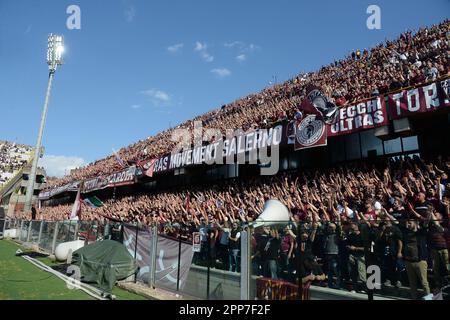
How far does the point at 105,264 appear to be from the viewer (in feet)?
32.3

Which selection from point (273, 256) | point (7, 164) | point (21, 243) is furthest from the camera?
point (7, 164)

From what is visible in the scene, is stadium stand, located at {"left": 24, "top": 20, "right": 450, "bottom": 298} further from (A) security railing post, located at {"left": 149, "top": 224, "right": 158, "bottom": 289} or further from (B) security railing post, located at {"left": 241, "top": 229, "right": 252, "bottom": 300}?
(A) security railing post, located at {"left": 149, "top": 224, "right": 158, "bottom": 289}

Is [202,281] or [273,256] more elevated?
[273,256]

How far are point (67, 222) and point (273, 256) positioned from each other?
509 inches

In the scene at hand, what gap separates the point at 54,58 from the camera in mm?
36375

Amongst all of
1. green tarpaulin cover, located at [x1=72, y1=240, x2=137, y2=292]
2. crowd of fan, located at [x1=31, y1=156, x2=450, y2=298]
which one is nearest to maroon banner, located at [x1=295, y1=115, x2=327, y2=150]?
crowd of fan, located at [x1=31, y1=156, x2=450, y2=298]

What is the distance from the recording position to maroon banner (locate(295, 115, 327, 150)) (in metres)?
13.2

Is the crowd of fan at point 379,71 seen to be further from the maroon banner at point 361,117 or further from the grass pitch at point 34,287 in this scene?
the grass pitch at point 34,287

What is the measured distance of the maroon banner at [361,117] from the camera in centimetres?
1173

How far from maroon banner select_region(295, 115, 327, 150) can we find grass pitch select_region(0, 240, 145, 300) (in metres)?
8.45

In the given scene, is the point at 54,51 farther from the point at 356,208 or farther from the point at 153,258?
the point at 356,208

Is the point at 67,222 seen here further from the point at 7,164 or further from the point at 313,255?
the point at 7,164

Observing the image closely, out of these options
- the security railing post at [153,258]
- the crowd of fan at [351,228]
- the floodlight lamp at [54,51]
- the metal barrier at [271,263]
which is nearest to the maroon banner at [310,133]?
the crowd of fan at [351,228]

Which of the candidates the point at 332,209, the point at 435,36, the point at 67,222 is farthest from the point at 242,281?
the point at 435,36
